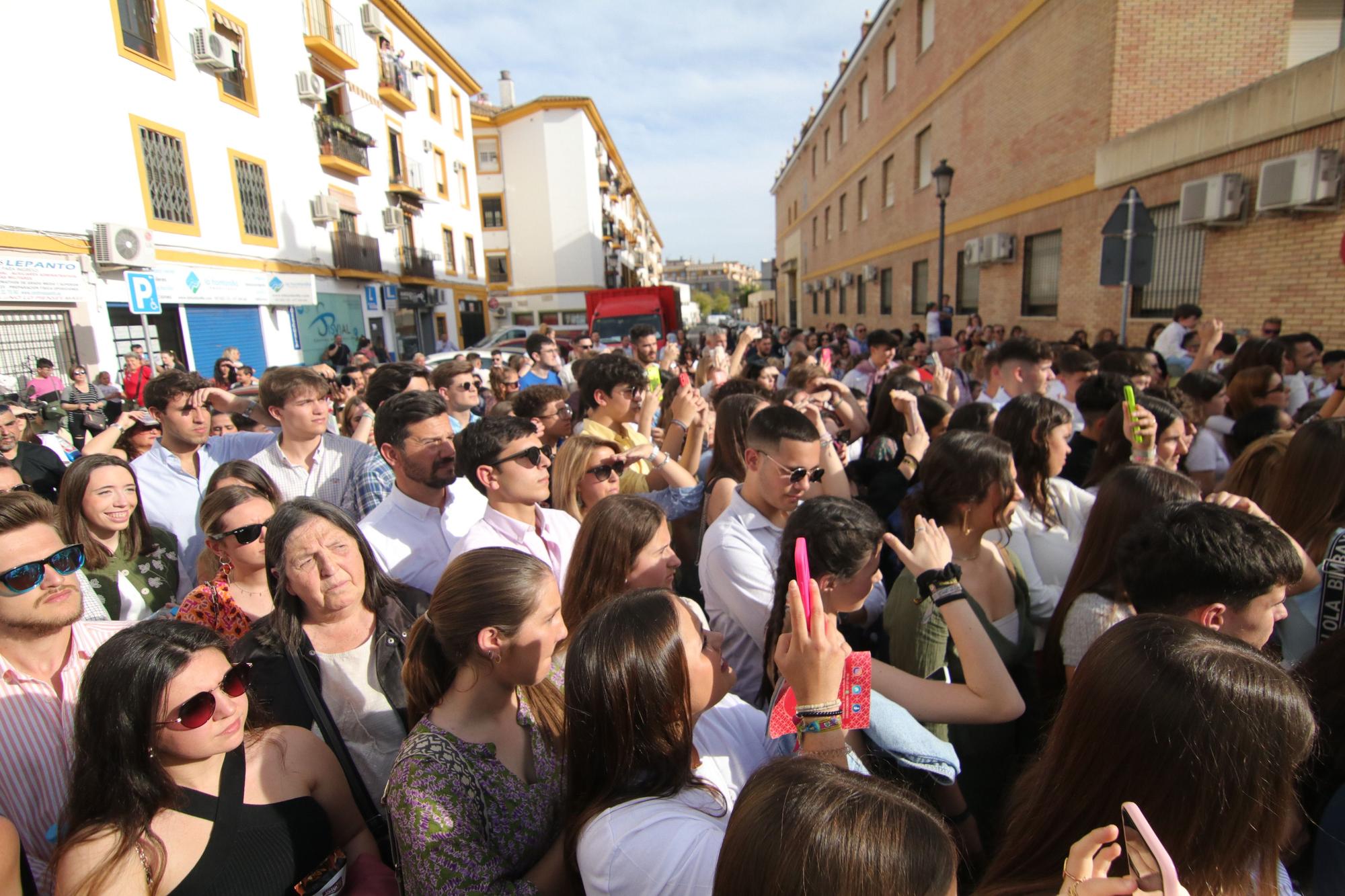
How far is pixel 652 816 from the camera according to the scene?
1.37 m

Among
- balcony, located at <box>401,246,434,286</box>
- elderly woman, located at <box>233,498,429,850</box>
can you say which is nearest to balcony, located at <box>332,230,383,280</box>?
balcony, located at <box>401,246,434,286</box>

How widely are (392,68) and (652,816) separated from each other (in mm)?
27601

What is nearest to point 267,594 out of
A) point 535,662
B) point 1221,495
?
point 535,662

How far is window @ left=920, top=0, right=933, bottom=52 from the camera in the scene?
1834 centimetres

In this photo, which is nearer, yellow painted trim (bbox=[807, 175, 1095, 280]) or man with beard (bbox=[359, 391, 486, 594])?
man with beard (bbox=[359, 391, 486, 594])

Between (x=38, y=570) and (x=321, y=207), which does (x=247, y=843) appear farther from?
(x=321, y=207)

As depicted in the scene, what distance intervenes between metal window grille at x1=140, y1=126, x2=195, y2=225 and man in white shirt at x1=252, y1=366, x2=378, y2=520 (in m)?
12.7

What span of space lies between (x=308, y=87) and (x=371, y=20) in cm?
607

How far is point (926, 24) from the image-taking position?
1870 cm

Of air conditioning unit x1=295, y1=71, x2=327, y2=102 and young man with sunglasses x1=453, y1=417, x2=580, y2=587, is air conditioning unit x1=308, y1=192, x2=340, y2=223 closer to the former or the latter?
air conditioning unit x1=295, y1=71, x2=327, y2=102

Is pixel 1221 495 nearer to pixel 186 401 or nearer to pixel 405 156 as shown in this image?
pixel 186 401

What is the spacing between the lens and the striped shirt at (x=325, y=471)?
12.6 ft

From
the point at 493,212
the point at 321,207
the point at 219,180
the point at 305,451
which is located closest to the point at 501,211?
the point at 493,212

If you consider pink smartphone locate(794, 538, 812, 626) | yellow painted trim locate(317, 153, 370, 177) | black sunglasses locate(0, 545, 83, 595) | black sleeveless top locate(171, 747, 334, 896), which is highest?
yellow painted trim locate(317, 153, 370, 177)
